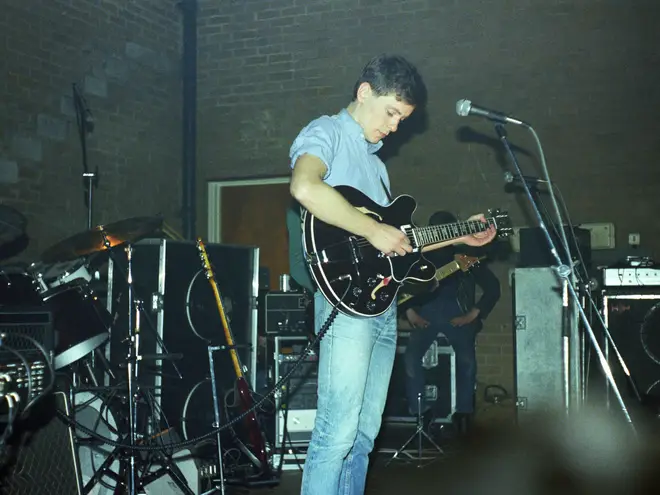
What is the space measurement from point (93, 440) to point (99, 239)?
1.05 m

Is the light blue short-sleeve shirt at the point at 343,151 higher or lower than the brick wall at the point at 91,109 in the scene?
lower

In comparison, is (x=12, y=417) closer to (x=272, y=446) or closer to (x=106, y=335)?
(x=106, y=335)

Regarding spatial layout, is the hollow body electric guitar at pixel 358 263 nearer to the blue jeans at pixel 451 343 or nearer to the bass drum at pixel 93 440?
the bass drum at pixel 93 440

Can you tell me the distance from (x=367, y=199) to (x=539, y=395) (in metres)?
3.59

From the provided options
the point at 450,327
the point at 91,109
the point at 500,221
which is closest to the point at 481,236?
the point at 500,221

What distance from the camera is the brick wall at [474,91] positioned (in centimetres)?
725

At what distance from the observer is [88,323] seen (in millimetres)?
4023

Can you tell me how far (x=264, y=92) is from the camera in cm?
842

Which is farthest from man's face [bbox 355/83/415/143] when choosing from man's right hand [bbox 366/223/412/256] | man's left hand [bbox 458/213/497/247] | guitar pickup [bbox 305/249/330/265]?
man's left hand [bbox 458/213/497/247]

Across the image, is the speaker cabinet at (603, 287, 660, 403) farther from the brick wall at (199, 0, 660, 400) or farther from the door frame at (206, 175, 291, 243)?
the door frame at (206, 175, 291, 243)

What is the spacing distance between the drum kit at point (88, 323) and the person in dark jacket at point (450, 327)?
2.61 metres

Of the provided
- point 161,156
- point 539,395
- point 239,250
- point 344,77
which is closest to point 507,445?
point 539,395

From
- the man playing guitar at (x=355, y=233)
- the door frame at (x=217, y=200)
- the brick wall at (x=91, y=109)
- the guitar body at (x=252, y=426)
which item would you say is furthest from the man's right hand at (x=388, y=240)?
the door frame at (x=217, y=200)

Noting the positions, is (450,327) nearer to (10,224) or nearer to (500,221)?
(500,221)
